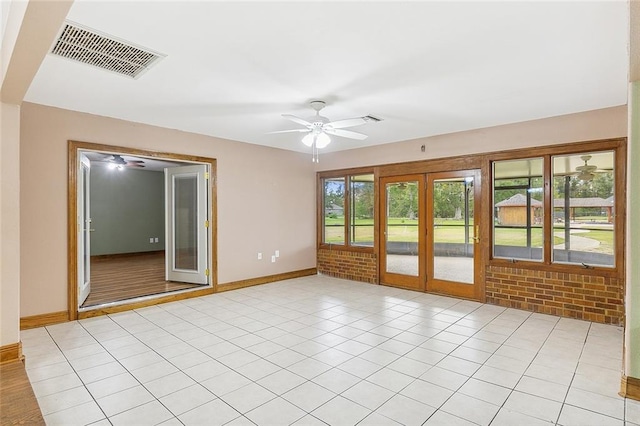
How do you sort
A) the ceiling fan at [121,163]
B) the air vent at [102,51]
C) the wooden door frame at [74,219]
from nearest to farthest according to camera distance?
1. the air vent at [102,51]
2. the wooden door frame at [74,219]
3. the ceiling fan at [121,163]

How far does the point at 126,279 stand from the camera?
20.7 feet

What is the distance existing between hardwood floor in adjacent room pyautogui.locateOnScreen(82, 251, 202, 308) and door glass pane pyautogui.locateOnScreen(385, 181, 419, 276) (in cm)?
350

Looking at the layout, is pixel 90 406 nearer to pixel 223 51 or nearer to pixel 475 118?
pixel 223 51

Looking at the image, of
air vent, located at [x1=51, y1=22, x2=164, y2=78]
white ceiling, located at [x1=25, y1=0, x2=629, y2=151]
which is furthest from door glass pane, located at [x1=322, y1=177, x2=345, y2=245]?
air vent, located at [x1=51, y1=22, x2=164, y2=78]

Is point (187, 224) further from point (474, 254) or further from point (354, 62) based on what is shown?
point (474, 254)

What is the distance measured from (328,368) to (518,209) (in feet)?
11.9

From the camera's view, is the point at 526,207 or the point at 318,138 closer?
the point at 318,138

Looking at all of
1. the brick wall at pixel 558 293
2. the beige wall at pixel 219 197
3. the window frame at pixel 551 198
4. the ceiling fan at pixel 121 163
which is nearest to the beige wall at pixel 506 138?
the window frame at pixel 551 198

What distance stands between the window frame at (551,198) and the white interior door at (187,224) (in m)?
4.49

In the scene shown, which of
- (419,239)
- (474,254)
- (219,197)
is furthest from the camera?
(419,239)

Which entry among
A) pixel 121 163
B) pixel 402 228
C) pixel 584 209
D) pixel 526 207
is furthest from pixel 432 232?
pixel 121 163

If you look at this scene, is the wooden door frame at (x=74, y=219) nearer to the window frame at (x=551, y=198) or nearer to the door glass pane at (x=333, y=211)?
the door glass pane at (x=333, y=211)

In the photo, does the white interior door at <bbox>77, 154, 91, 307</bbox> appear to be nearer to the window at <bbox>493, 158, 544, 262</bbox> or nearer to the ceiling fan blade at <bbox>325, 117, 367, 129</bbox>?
the ceiling fan blade at <bbox>325, 117, 367, 129</bbox>

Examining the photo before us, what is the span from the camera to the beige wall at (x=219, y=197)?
3896mm
